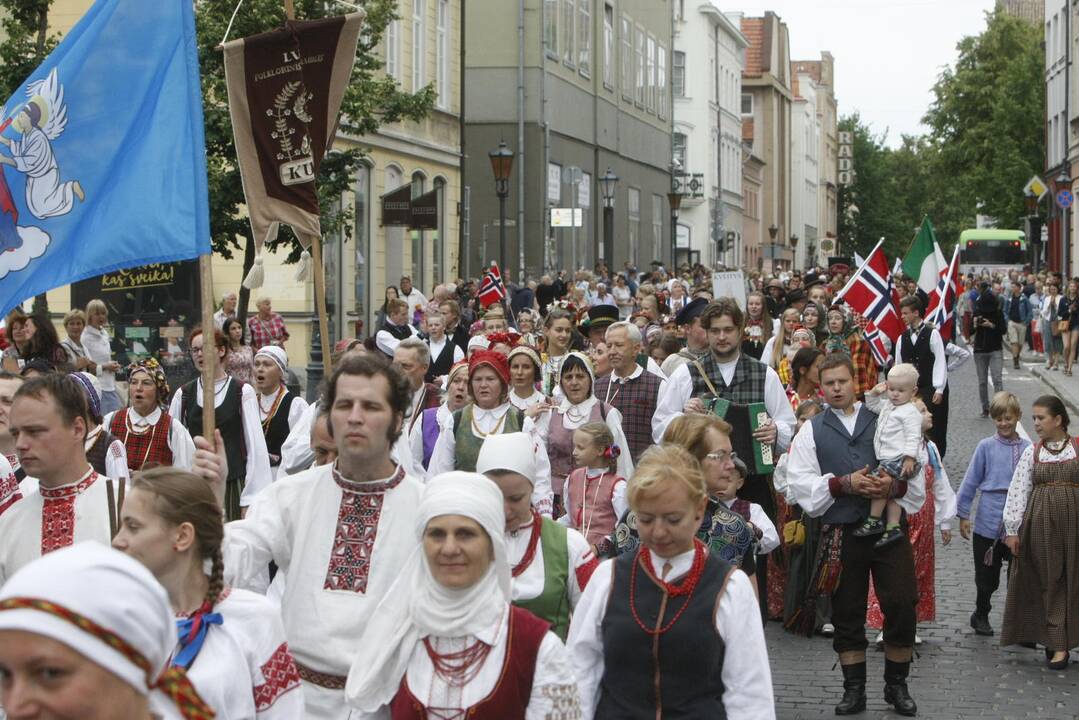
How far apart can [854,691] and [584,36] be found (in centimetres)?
4419

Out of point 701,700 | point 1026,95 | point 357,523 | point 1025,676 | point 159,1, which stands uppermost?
point 1026,95

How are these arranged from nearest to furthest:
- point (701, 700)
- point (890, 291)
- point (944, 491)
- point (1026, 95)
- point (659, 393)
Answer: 1. point (701, 700)
2. point (944, 491)
3. point (659, 393)
4. point (890, 291)
5. point (1026, 95)

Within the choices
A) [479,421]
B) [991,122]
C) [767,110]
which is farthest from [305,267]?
[767,110]

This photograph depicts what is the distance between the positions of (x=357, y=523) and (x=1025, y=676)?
5.76 metres

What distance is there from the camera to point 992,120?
73562mm

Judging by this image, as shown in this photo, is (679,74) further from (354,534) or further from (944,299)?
(354,534)

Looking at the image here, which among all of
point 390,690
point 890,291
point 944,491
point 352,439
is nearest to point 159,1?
point 352,439

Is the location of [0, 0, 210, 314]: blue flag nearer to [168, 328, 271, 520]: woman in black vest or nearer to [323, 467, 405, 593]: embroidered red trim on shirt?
[323, 467, 405, 593]: embroidered red trim on shirt

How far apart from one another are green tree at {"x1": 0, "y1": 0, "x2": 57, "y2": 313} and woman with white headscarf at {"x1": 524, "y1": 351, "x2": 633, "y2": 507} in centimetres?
820

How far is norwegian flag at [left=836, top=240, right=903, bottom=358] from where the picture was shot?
16.2 meters

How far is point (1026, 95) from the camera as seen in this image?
233 ft

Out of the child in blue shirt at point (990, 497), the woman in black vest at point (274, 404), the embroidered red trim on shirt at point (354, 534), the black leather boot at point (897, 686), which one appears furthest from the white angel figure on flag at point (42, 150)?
the child in blue shirt at point (990, 497)

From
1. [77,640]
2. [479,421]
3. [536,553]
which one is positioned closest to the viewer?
[77,640]

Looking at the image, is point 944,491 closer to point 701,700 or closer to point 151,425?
point 151,425
